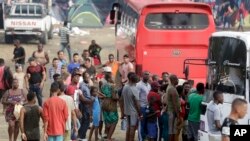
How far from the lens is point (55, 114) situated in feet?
55.5

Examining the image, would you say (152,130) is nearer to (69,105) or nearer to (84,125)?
(84,125)

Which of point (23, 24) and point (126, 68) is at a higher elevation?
point (23, 24)

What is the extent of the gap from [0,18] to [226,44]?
108 ft

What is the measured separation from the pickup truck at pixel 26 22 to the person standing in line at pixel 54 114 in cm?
2782

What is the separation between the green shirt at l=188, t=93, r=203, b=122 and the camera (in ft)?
60.1

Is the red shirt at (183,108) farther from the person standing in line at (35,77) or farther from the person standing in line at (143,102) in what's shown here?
the person standing in line at (35,77)

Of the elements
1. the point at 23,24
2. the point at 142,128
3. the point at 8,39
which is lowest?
the point at 142,128

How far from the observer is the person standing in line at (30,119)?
55.1 feet

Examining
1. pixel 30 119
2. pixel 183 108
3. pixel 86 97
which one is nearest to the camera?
pixel 30 119

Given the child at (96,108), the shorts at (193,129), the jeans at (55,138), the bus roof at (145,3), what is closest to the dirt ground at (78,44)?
the bus roof at (145,3)

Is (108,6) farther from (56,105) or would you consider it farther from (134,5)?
(56,105)

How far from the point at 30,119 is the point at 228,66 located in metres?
3.82

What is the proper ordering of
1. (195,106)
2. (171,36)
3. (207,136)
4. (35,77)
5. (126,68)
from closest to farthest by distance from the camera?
(207,136), (195,106), (35,77), (171,36), (126,68)

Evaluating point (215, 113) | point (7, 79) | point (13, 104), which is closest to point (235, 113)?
point (215, 113)
